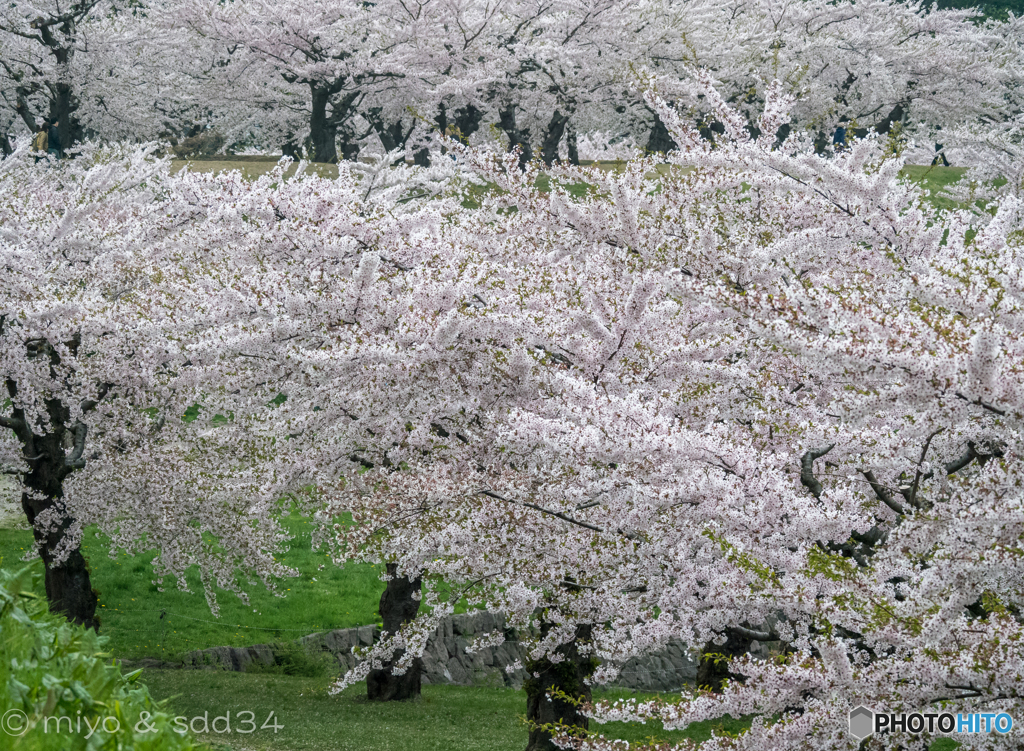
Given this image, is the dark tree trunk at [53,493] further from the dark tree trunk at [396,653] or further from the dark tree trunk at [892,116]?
the dark tree trunk at [892,116]

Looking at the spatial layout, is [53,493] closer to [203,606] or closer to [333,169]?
[203,606]

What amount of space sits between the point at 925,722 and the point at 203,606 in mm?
15497

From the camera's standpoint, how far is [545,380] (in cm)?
845

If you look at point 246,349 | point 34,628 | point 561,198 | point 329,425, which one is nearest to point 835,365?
point 34,628

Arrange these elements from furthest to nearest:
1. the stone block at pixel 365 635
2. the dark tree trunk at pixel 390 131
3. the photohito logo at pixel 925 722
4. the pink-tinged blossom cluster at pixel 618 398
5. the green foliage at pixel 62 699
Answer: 1. the dark tree trunk at pixel 390 131
2. the stone block at pixel 365 635
3. the pink-tinged blossom cluster at pixel 618 398
4. the photohito logo at pixel 925 722
5. the green foliage at pixel 62 699

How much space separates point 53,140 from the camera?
113 feet

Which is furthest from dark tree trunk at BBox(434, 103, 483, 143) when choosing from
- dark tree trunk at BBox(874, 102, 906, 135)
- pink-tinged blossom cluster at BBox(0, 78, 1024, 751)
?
pink-tinged blossom cluster at BBox(0, 78, 1024, 751)

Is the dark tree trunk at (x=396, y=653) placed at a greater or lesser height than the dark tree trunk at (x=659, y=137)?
lesser

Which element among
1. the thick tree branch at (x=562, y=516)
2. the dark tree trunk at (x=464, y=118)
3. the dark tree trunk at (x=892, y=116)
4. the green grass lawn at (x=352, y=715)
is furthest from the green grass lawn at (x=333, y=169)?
the thick tree branch at (x=562, y=516)

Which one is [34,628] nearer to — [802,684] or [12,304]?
[802,684]

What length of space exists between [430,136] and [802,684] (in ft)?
128

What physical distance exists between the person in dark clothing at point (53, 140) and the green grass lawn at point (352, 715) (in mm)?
26025

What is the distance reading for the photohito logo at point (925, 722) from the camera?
15.1ft

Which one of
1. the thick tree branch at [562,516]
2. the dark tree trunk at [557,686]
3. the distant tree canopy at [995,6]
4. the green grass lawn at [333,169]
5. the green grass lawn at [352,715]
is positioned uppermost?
the distant tree canopy at [995,6]
